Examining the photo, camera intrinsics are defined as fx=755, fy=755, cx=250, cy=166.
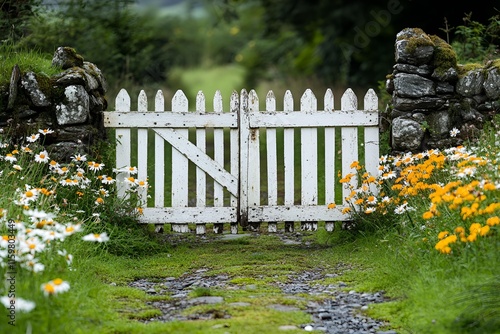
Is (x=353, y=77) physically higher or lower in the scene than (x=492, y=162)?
higher

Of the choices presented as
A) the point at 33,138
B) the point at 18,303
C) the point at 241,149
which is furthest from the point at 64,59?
the point at 18,303

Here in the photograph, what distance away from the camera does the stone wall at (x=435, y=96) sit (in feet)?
23.3

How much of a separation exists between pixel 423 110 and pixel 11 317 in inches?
181

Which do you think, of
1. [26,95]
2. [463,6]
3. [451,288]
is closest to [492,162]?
[451,288]

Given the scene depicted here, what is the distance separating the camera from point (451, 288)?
4555mm

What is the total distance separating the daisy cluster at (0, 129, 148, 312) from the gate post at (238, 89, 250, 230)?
0.96 meters

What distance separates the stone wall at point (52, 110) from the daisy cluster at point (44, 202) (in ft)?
0.41

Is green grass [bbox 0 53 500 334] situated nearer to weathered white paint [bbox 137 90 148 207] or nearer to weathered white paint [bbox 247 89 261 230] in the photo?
weathered white paint [bbox 137 90 148 207]

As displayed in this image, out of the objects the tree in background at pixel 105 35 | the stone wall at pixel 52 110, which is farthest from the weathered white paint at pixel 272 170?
the tree in background at pixel 105 35

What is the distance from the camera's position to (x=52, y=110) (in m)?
7.04

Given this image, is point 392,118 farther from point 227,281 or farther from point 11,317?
point 11,317

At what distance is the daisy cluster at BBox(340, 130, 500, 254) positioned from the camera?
4594 mm

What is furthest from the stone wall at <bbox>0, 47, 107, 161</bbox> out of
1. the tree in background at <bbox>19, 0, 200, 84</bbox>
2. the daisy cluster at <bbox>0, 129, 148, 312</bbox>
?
the tree in background at <bbox>19, 0, 200, 84</bbox>

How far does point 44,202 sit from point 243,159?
7.79 feet
